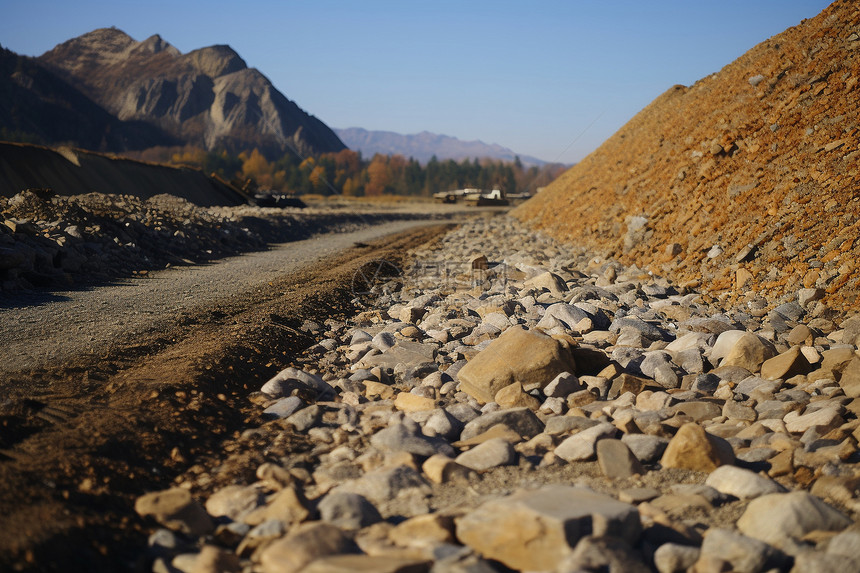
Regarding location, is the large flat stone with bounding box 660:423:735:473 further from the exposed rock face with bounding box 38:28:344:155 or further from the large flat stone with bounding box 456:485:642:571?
the exposed rock face with bounding box 38:28:344:155

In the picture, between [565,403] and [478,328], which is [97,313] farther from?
[565,403]

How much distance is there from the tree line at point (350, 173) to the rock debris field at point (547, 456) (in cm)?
10069

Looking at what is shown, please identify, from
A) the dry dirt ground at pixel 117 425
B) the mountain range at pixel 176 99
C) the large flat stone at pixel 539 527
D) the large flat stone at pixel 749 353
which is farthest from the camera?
the mountain range at pixel 176 99

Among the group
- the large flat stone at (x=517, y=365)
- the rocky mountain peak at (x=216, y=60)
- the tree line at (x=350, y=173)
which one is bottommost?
the large flat stone at (x=517, y=365)

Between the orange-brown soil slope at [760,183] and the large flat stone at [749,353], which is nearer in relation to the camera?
the large flat stone at [749,353]

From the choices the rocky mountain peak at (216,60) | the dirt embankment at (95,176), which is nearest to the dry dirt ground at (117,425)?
the dirt embankment at (95,176)

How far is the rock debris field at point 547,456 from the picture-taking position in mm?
2539

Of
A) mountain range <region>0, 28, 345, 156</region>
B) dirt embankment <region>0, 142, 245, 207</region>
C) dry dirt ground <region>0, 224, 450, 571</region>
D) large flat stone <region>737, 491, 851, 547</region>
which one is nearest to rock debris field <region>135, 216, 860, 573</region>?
large flat stone <region>737, 491, 851, 547</region>

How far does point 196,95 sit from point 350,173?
61535 mm

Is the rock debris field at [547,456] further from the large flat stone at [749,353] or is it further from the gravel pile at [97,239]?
the gravel pile at [97,239]

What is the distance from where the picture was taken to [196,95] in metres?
170

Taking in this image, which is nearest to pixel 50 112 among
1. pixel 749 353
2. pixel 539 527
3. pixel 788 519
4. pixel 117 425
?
pixel 117 425

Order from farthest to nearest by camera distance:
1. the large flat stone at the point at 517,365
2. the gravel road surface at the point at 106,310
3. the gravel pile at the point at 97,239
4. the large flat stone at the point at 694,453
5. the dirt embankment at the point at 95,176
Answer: the dirt embankment at the point at 95,176, the gravel pile at the point at 97,239, the gravel road surface at the point at 106,310, the large flat stone at the point at 517,365, the large flat stone at the point at 694,453

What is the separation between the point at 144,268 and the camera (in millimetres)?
Answer: 10906
